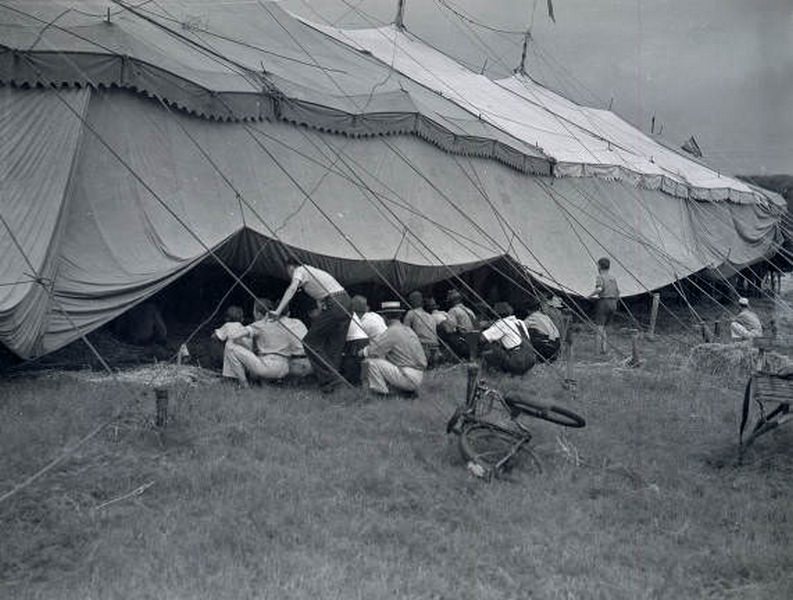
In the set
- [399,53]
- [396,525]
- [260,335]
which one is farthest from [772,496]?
[399,53]

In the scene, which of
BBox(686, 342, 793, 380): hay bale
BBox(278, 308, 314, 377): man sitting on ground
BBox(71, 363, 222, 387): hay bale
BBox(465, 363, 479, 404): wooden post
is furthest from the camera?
BBox(686, 342, 793, 380): hay bale

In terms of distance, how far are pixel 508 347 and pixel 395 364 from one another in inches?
52.5

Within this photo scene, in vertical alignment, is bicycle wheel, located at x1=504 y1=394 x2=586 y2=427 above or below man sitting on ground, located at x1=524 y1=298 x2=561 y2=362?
below

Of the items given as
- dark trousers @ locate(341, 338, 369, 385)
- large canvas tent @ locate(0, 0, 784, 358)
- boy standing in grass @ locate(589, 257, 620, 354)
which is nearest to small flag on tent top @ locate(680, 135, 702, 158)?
large canvas tent @ locate(0, 0, 784, 358)

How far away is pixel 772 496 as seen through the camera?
18.8 ft

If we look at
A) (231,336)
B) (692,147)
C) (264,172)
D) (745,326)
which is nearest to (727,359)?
(745,326)

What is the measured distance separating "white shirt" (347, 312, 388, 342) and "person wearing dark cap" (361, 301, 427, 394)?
23 centimetres

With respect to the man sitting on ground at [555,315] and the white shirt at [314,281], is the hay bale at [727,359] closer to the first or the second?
the man sitting on ground at [555,315]

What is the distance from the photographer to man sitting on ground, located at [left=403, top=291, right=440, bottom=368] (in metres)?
8.65

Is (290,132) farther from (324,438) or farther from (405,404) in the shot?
(324,438)

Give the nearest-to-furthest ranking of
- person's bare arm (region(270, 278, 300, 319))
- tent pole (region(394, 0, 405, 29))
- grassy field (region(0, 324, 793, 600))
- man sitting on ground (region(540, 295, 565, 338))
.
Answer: grassy field (region(0, 324, 793, 600))
person's bare arm (region(270, 278, 300, 319))
man sitting on ground (region(540, 295, 565, 338))
tent pole (region(394, 0, 405, 29))

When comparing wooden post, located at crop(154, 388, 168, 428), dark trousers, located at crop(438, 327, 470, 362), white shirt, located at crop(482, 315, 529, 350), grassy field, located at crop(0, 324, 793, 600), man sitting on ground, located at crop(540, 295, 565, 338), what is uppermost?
man sitting on ground, located at crop(540, 295, 565, 338)

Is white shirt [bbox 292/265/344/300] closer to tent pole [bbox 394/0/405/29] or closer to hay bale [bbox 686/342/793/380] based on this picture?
hay bale [bbox 686/342/793/380]

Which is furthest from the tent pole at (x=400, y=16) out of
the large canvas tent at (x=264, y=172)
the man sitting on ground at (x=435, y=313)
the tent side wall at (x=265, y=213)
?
the man sitting on ground at (x=435, y=313)
